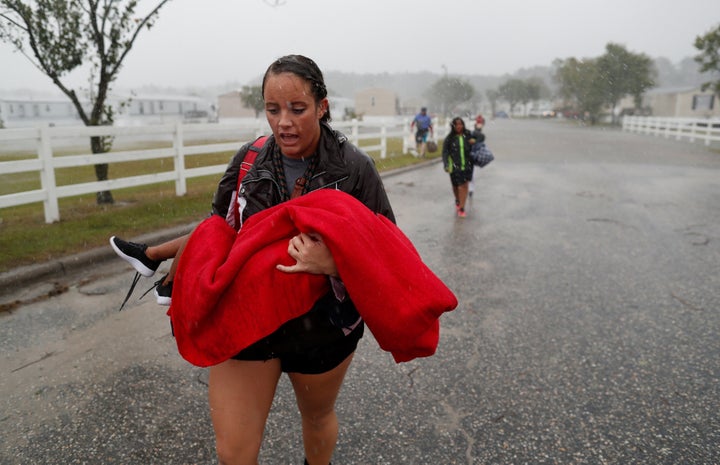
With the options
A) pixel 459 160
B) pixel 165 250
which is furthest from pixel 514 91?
pixel 165 250

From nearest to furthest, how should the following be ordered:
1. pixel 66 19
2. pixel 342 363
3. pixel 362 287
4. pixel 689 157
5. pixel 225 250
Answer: pixel 362 287 < pixel 225 250 < pixel 342 363 < pixel 66 19 < pixel 689 157

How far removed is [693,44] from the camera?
3269 cm

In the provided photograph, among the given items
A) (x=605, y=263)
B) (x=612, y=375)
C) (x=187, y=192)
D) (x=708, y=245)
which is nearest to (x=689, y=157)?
(x=708, y=245)

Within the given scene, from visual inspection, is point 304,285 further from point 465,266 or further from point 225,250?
point 465,266

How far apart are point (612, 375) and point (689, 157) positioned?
20433mm

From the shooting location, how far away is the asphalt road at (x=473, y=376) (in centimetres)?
285

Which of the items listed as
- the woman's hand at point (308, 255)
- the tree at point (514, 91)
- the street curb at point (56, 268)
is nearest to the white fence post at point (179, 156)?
the street curb at point (56, 268)

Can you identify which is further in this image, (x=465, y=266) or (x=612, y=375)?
(x=465, y=266)

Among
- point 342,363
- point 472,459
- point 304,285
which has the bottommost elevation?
point 472,459

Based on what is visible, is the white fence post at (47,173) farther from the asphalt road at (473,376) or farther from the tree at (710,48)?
the tree at (710,48)

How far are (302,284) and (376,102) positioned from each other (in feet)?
298

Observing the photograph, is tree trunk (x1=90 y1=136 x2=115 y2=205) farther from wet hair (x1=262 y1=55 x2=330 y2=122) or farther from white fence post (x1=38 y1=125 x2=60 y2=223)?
wet hair (x1=262 y1=55 x2=330 y2=122)

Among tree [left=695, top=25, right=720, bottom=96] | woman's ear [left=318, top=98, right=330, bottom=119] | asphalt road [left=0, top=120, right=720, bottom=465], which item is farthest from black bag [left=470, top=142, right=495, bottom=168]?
tree [left=695, top=25, right=720, bottom=96]

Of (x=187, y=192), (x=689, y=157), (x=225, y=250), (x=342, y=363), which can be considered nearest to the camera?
(x=225, y=250)
